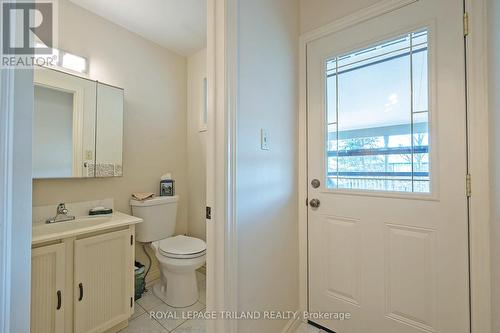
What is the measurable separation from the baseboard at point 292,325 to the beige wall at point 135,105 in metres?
1.42

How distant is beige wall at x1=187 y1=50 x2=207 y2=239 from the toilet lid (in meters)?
0.36

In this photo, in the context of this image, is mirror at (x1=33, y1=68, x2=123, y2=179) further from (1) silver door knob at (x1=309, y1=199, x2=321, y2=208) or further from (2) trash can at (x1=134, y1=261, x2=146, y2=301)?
(1) silver door knob at (x1=309, y1=199, x2=321, y2=208)

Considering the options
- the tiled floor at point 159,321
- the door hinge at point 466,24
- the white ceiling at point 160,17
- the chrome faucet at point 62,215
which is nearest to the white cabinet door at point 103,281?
the tiled floor at point 159,321

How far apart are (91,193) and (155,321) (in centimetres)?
110

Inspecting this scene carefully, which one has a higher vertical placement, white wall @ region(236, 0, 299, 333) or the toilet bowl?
white wall @ region(236, 0, 299, 333)

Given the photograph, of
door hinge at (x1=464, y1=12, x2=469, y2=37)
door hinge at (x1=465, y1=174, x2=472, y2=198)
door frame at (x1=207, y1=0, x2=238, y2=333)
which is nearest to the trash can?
Result: door frame at (x1=207, y1=0, x2=238, y2=333)

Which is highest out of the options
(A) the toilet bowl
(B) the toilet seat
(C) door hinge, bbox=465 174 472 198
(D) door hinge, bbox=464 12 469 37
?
(D) door hinge, bbox=464 12 469 37

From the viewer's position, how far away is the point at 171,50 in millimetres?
2289

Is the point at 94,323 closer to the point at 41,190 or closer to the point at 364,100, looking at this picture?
the point at 41,190

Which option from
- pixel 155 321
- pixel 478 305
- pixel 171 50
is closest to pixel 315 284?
pixel 478 305

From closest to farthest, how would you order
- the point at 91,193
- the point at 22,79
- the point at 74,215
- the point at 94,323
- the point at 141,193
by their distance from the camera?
the point at 22,79 < the point at 94,323 < the point at 74,215 < the point at 91,193 < the point at 141,193

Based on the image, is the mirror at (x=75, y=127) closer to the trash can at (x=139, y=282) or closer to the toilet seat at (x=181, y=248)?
the toilet seat at (x=181, y=248)

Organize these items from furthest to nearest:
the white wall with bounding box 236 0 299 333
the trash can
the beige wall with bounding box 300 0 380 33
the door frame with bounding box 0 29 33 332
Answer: the trash can < the beige wall with bounding box 300 0 380 33 < the white wall with bounding box 236 0 299 333 < the door frame with bounding box 0 29 33 332

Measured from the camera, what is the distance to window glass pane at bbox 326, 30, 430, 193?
115cm
